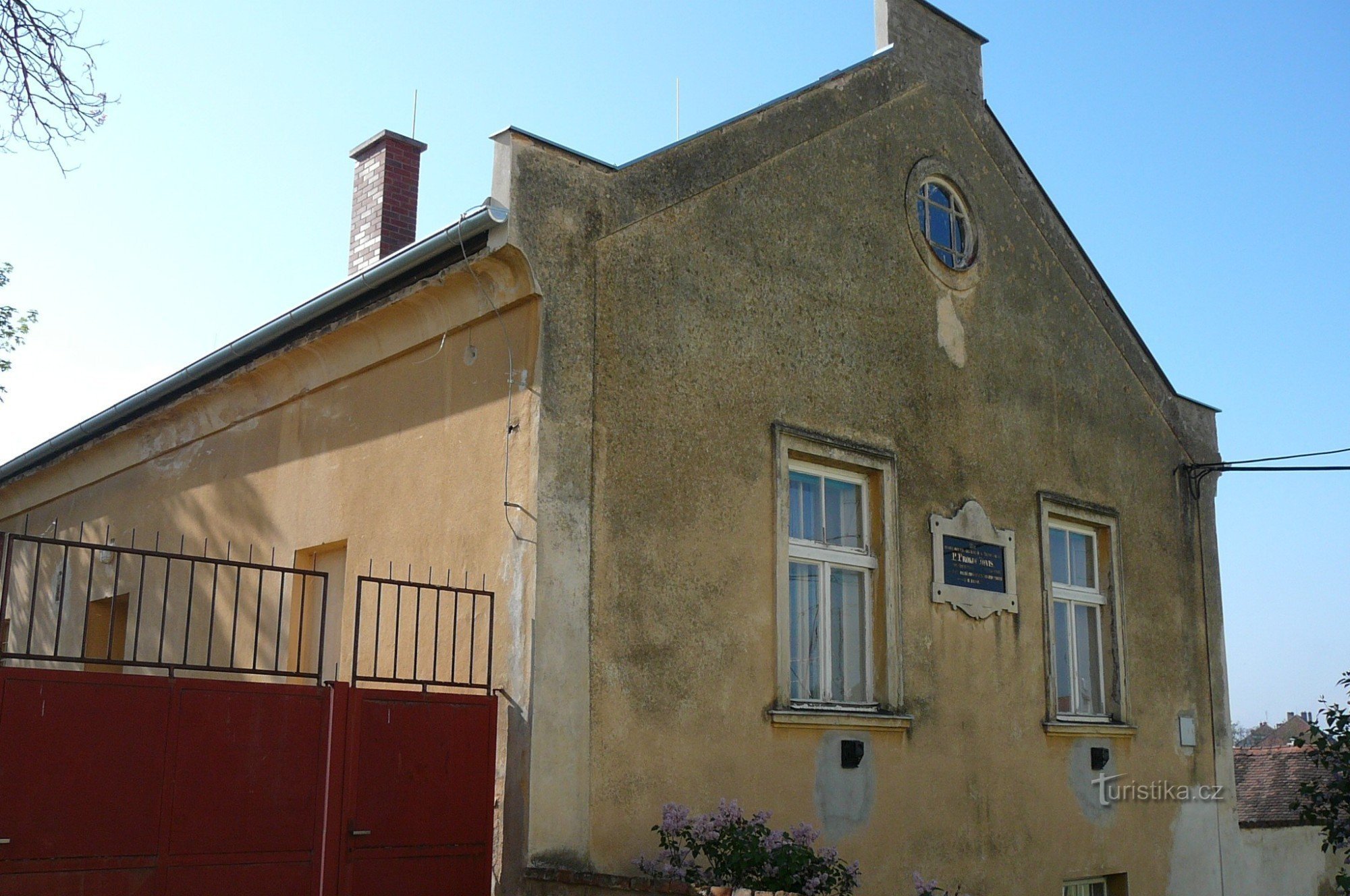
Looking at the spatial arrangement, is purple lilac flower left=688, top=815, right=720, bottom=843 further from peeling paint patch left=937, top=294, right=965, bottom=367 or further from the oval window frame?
the oval window frame

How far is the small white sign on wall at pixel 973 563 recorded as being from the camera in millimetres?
9336

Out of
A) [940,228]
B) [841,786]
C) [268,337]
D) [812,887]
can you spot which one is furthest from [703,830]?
[940,228]

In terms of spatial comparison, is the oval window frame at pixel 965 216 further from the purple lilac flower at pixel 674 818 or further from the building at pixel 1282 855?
the building at pixel 1282 855

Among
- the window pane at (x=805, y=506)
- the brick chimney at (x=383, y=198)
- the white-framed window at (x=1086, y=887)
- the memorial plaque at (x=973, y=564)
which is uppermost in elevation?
the brick chimney at (x=383, y=198)

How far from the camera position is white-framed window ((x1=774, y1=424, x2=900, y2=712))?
8359mm

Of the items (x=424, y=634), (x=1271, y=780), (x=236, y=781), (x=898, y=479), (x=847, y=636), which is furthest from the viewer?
(x=1271, y=780)

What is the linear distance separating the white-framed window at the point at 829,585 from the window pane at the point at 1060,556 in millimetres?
2536

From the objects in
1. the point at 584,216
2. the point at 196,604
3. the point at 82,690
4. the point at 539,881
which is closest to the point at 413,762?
the point at 539,881

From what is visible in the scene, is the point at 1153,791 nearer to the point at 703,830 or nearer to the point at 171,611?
the point at 703,830

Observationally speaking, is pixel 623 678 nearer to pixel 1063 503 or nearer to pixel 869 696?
pixel 869 696

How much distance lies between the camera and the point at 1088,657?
10867 mm

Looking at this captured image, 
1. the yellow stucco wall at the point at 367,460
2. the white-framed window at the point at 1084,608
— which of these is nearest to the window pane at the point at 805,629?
the yellow stucco wall at the point at 367,460

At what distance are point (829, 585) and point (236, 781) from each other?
13.3ft

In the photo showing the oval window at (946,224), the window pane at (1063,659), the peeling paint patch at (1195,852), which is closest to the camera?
the oval window at (946,224)
